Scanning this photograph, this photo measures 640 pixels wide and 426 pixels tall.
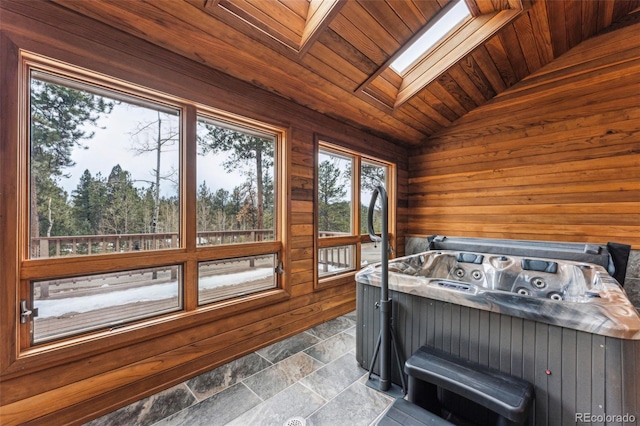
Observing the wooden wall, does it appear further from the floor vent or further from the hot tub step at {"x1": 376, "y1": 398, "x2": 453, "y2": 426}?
the hot tub step at {"x1": 376, "y1": 398, "x2": 453, "y2": 426}

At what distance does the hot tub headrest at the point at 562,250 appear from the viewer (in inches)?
96.0

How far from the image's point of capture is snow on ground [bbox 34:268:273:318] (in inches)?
58.2

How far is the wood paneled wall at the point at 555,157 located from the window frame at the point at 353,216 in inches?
25.2

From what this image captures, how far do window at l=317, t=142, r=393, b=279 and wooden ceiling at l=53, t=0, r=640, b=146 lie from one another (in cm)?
48

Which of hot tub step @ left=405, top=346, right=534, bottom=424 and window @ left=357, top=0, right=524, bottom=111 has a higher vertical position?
window @ left=357, top=0, right=524, bottom=111

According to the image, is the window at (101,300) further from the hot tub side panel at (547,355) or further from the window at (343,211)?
the hot tub side panel at (547,355)

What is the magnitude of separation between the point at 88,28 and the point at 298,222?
1954mm

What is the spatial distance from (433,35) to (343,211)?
2.04 meters

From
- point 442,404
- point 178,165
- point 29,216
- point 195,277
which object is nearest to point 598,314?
point 442,404

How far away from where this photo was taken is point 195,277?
198cm

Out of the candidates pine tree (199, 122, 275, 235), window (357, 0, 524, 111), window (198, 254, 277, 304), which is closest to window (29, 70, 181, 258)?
pine tree (199, 122, 275, 235)

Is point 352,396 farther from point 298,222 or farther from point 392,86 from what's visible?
point 392,86

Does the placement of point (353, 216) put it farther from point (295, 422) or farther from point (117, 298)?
point (117, 298)

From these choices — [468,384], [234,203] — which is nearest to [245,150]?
[234,203]
